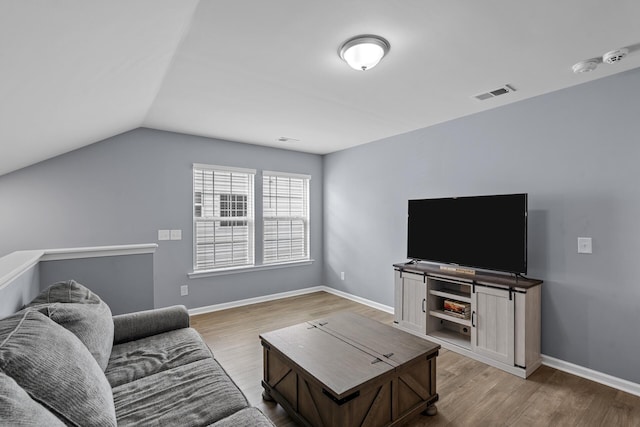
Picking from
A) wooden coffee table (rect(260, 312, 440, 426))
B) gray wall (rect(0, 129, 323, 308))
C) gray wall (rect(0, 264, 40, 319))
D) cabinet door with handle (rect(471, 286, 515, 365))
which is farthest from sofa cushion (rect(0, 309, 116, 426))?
cabinet door with handle (rect(471, 286, 515, 365))

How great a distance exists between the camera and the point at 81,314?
1684 millimetres

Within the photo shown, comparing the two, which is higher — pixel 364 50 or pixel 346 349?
pixel 364 50

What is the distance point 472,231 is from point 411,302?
106 centimetres

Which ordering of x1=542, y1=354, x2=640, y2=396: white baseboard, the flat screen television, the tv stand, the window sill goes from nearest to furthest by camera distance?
1. x1=542, y1=354, x2=640, y2=396: white baseboard
2. the tv stand
3. the flat screen television
4. the window sill

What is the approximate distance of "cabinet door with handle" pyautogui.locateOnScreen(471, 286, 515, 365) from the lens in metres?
2.74

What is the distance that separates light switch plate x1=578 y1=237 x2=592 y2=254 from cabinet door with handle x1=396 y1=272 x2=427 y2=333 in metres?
1.41

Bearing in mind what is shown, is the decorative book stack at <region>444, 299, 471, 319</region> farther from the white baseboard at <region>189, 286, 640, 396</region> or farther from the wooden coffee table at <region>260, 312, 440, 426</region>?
Answer: the wooden coffee table at <region>260, 312, 440, 426</region>

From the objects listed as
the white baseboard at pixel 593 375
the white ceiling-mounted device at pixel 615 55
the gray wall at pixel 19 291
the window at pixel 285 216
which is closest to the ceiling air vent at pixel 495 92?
the white ceiling-mounted device at pixel 615 55

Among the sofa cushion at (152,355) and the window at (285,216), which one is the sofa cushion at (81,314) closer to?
the sofa cushion at (152,355)

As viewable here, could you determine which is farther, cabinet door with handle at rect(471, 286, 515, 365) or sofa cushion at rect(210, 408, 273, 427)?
cabinet door with handle at rect(471, 286, 515, 365)

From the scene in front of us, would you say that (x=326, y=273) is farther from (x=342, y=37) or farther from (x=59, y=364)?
(x=59, y=364)

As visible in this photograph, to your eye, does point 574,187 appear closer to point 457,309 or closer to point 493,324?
point 493,324

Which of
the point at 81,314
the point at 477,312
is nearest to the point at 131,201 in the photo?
the point at 81,314

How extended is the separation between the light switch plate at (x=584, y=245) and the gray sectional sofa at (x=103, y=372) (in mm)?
2923
